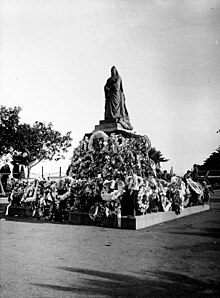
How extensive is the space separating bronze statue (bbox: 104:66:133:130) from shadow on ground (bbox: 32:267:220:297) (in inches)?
396

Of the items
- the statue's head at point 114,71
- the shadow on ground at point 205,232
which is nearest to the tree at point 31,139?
the statue's head at point 114,71

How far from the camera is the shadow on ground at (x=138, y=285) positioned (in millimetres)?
3837

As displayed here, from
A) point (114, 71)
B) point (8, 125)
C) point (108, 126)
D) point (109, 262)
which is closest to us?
point (109, 262)

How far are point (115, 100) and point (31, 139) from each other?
24.7 metres

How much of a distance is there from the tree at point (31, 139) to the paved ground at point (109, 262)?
90.8ft

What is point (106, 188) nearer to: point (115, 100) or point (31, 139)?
point (115, 100)

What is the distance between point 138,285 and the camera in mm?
4117

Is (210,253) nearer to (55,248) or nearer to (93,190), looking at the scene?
(55,248)

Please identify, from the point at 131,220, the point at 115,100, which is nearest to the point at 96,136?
the point at 115,100

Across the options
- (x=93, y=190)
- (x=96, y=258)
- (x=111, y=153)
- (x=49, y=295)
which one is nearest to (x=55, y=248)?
(x=96, y=258)

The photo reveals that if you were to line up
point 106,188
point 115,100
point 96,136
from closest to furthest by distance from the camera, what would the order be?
point 106,188
point 96,136
point 115,100

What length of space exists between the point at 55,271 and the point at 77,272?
0.96 ft

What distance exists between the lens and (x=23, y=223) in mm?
9578

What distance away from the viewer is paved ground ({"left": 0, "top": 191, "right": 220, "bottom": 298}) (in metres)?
3.98
